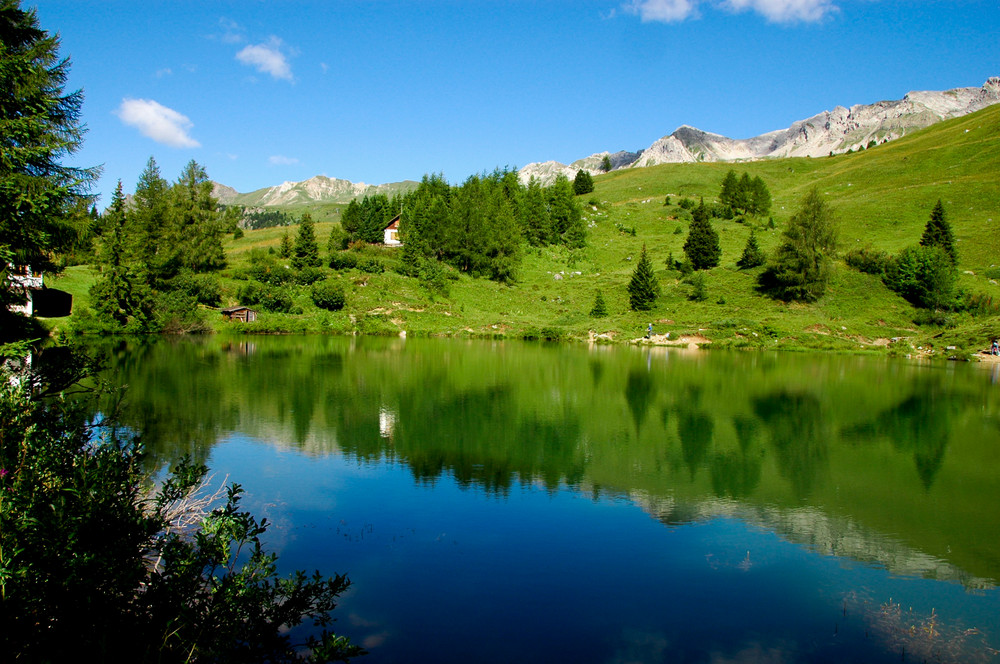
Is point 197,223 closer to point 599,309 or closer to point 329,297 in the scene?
point 329,297

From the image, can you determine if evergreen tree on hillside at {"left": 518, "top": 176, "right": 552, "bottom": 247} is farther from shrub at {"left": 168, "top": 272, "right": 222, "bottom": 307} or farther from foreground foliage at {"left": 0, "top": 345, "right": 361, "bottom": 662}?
foreground foliage at {"left": 0, "top": 345, "right": 361, "bottom": 662}

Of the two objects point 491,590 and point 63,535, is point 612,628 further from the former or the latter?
point 63,535

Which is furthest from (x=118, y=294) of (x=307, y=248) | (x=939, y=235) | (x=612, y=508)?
(x=939, y=235)

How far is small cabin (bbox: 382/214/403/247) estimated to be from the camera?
85562mm

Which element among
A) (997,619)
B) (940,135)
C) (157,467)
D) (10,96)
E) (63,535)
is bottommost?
(997,619)

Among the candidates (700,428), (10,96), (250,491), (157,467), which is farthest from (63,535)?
(700,428)

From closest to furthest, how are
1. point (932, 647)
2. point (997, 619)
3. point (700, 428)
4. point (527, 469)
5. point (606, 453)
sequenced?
1. point (932, 647)
2. point (997, 619)
3. point (527, 469)
4. point (606, 453)
5. point (700, 428)

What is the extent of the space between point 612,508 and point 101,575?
9421 mm

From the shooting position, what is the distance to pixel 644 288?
56938 mm

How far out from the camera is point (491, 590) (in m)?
8.70

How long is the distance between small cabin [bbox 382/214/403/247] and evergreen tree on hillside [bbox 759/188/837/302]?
1964 inches

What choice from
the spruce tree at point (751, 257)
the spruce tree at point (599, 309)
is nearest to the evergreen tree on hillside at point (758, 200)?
the spruce tree at point (751, 257)

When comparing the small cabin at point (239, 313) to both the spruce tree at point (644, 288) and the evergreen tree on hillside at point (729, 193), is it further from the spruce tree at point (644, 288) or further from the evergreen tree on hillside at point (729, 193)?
the evergreen tree on hillside at point (729, 193)

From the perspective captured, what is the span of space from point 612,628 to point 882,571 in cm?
506
